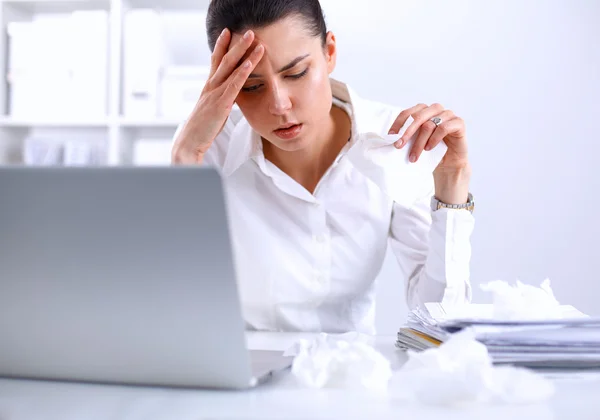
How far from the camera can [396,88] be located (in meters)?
2.70

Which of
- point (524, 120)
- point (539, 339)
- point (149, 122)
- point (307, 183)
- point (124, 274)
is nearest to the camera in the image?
point (124, 274)

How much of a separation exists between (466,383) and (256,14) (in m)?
0.93

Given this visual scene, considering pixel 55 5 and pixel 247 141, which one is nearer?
pixel 247 141

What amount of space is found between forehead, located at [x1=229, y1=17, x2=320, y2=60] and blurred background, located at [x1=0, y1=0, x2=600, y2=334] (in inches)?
52.2

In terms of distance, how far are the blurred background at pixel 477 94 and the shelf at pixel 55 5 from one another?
2 cm

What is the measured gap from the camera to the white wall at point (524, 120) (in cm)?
261

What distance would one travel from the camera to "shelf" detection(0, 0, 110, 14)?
107 inches

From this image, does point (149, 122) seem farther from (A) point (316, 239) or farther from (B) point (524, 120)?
(B) point (524, 120)

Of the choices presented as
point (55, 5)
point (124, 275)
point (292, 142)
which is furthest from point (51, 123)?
point (124, 275)

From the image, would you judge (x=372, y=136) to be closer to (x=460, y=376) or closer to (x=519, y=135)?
(x=460, y=376)

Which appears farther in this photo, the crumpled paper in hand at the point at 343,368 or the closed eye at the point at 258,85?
the closed eye at the point at 258,85

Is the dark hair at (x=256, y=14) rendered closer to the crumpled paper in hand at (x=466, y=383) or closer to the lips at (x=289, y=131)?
the lips at (x=289, y=131)

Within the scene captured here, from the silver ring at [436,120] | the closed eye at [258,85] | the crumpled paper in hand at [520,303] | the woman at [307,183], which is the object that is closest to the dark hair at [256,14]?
the woman at [307,183]

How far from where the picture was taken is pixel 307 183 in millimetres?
1578
